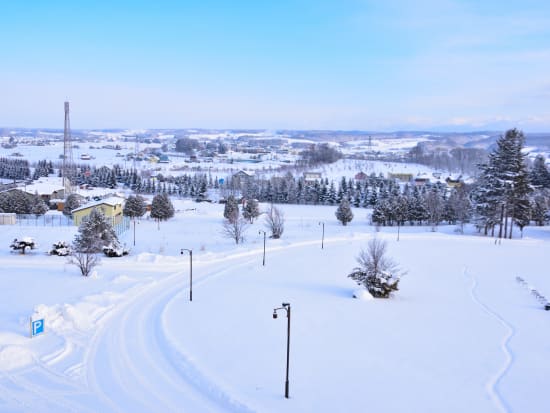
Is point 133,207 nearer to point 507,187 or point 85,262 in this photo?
point 85,262

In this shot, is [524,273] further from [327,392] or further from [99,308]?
[99,308]

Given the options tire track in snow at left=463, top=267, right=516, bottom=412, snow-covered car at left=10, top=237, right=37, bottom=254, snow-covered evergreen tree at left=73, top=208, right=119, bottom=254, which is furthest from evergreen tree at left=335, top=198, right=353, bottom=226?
snow-covered car at left=10, top=237, right=37, bottom=254

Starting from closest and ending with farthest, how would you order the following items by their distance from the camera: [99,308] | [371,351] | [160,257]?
[371,351] < [99,308] < [160,257]

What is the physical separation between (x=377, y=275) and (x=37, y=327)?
47.3ft

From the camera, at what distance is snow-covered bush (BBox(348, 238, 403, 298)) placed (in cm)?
2214

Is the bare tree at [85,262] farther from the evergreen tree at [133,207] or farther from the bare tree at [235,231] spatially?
the evergreen tree at [133,207]

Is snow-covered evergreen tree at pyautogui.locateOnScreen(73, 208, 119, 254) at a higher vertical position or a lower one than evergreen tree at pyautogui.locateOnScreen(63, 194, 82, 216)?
higher

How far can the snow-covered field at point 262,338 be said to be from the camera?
11.8m

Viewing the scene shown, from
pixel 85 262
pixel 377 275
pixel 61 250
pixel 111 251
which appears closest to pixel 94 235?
pixel 111 251

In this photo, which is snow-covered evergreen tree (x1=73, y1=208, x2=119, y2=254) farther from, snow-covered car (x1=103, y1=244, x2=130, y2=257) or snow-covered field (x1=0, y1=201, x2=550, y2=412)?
snow-covered field (x1=0, y1=201, x2=550, y2=412)

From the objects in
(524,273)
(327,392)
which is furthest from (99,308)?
(524,273)

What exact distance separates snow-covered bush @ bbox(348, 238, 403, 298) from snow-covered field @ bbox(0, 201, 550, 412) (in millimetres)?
622

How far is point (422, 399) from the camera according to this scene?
11844 mm

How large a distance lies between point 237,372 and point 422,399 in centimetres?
496
